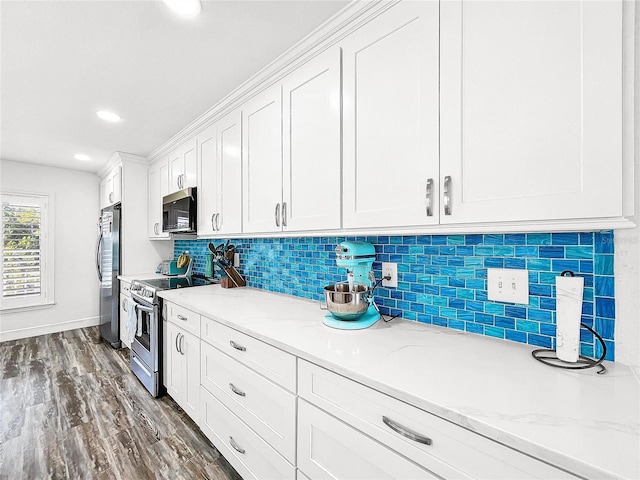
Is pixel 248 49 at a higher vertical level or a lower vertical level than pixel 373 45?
higher

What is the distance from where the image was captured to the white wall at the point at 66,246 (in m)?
4.00

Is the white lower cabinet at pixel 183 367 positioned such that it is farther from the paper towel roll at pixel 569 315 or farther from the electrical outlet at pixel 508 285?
the paper towel roll at pixel 569 315

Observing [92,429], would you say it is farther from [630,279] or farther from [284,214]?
[630,279]

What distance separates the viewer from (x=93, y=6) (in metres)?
1.35

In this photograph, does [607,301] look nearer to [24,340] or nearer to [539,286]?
[539,286]

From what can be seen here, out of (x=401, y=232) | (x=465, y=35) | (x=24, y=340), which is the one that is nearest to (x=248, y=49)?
(x=465, y=35)

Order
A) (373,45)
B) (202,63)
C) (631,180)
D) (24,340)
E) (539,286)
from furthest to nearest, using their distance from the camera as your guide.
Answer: (24,340), (202,63), (373,45), (539,286), (631,180)

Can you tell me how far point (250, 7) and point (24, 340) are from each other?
5111mm

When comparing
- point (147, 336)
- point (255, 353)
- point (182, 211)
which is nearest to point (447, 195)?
point (255, 353)

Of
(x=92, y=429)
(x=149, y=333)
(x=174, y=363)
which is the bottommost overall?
(x=92, y=429)

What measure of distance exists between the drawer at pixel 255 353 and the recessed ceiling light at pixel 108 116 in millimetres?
2008

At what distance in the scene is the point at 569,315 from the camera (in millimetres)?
944

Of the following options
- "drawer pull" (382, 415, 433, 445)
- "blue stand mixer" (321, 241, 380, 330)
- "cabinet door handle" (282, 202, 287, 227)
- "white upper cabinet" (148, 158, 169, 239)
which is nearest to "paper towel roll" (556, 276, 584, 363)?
"drawer pull" (382, 415, 433, 445)

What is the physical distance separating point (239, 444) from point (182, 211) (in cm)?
197
